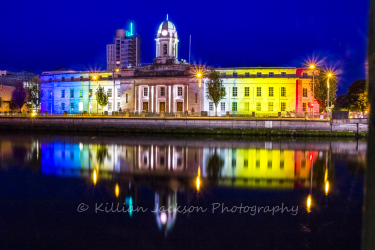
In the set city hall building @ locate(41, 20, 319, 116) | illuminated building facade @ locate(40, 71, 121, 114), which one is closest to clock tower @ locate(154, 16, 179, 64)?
city hall building @ locate(41, 20, 319, 116)

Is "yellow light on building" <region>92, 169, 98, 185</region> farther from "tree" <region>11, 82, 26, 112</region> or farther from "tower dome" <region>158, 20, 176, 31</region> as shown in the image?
"tree" <region>11, 82, 26, 112</region>

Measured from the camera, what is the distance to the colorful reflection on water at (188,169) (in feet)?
45.7

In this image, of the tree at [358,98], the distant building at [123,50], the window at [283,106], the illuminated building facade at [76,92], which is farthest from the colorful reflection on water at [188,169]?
the distant building at [123,50]

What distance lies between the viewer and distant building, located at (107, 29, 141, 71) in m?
164

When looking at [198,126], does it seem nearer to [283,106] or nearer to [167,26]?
[283,106]

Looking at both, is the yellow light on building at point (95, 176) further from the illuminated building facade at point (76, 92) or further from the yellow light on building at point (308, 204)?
the illuminated building facade at point (76, 92)

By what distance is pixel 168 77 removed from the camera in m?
62.6

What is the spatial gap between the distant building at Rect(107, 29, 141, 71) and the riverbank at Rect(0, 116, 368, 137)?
112341 millimetres

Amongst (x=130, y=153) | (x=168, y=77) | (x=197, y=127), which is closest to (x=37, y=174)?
(x=130, y=153)

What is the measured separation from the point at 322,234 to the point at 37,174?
47.5 feet

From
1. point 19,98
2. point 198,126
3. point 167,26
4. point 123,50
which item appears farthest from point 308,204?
point 123,50

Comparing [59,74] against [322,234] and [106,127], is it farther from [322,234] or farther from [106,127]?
[322,234]

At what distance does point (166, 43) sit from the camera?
67.1 meters

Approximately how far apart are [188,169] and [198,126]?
24.3 metres
